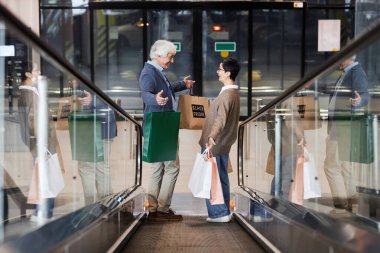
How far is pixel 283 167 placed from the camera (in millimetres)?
5281

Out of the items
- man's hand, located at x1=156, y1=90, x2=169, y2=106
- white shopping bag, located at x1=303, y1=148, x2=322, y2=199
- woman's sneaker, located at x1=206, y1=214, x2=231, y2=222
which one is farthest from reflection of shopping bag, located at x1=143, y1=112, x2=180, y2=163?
white shopping bag, located at x1=303, y1=148, x2=322, y2=199

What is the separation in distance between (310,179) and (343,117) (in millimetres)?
819

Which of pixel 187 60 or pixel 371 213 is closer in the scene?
pixel 371 213

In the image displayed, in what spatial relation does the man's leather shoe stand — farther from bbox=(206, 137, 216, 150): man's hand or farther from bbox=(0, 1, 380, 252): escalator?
bbox=(206, 137, 216, 150): man's hand

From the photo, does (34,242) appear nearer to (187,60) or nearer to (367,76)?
(367,76)

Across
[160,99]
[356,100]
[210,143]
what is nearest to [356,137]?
[356,100]

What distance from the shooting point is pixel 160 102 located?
6.41 m

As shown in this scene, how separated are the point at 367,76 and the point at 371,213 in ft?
4.11

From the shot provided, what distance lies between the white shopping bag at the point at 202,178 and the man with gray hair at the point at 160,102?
35cm

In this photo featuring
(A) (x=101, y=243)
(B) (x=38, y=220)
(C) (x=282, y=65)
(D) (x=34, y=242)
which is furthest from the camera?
(C) (x=282, y=65)

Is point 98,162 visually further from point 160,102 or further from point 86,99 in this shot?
point 160,102

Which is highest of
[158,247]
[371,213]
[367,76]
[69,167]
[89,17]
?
[89,17]

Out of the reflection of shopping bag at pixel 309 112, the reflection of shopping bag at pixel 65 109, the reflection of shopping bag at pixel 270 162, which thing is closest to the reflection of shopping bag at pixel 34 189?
the reflection of shopping bag at pixel 65 109

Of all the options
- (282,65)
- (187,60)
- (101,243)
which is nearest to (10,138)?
(101,243)
